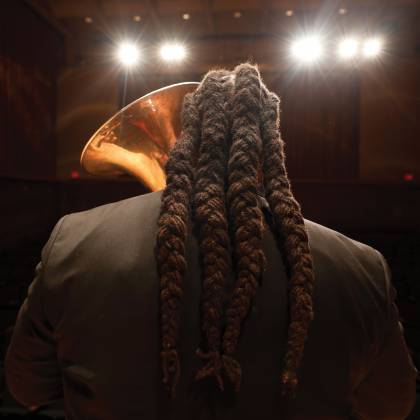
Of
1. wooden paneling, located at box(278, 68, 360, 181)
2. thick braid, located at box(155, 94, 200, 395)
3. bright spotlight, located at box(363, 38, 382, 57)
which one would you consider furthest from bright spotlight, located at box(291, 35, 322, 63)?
thick braid, located at box(155, 94, 200, 395)

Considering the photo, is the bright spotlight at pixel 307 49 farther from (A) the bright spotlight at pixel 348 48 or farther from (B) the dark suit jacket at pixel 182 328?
(B) the dark suit jacket at pixel 182 328

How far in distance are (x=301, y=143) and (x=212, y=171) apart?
157 inches

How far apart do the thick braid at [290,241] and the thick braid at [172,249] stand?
12cm

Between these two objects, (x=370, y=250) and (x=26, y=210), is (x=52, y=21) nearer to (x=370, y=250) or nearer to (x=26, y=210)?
(x=26, y=210)

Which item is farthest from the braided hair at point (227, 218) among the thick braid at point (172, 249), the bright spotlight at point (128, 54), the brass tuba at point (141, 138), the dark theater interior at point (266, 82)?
the bright spotlight at point (128, 54)

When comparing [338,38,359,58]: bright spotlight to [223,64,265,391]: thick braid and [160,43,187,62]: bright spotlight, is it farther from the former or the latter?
[223,64,265,391]: thick braid

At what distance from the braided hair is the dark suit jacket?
0.07 ft

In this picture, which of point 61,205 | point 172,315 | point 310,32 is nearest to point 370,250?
point 172,315

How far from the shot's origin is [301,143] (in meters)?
4.23

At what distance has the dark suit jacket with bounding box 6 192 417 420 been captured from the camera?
18.0 inches

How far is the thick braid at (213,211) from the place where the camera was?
17.3 inches

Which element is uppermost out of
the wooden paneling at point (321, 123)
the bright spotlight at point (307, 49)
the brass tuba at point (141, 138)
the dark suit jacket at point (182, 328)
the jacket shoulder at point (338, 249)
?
the bright spotlight at point (307, 49)

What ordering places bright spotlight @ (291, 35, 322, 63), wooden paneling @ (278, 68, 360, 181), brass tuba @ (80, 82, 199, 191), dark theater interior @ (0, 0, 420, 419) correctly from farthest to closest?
wooden paneling @ (278, 68, 360, 181)
bright spotlight @ (291, 35, 322, 63)
dark theater interior @ (0, 0, 420, 419)
brass tuba @ (80, 82, 199, 191)

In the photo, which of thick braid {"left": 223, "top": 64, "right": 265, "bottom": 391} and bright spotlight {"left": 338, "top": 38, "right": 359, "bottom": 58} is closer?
thick braid {"left": 223, "top": 64, "right": 265, "bottom": 391}
